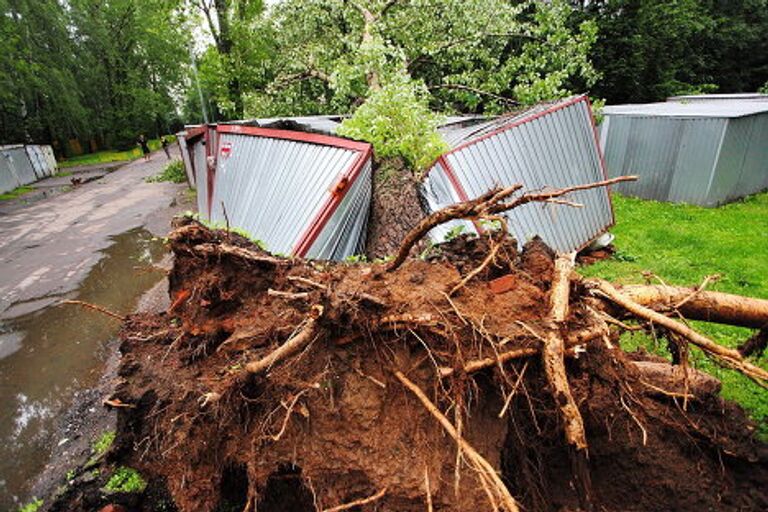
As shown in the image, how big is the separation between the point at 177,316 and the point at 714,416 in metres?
4.82

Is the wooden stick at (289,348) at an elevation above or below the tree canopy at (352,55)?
below

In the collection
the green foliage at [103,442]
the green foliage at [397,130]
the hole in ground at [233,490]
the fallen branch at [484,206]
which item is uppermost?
the green foliage at [397,130]

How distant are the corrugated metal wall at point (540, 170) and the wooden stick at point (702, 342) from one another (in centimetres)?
247

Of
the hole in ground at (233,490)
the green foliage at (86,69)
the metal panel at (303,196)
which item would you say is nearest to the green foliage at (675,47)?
the green foliage at (86,69)

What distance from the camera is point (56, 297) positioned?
7691 millimetres

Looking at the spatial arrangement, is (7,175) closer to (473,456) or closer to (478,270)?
(478,270)

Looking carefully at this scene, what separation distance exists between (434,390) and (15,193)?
73.6 feet

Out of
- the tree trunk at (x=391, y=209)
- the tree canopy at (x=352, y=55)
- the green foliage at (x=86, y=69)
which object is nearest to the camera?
the tree trunk at (x=391, y=209)

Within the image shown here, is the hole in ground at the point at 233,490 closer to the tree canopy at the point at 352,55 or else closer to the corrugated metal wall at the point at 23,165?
the tree canopy at the point at 352,55

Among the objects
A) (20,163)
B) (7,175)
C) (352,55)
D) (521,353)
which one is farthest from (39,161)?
(521,353)

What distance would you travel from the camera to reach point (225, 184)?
6.95 m

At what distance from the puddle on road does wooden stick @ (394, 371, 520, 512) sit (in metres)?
3.30

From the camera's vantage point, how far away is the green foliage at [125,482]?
3.61 metres

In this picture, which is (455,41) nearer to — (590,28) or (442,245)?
(590,28)
